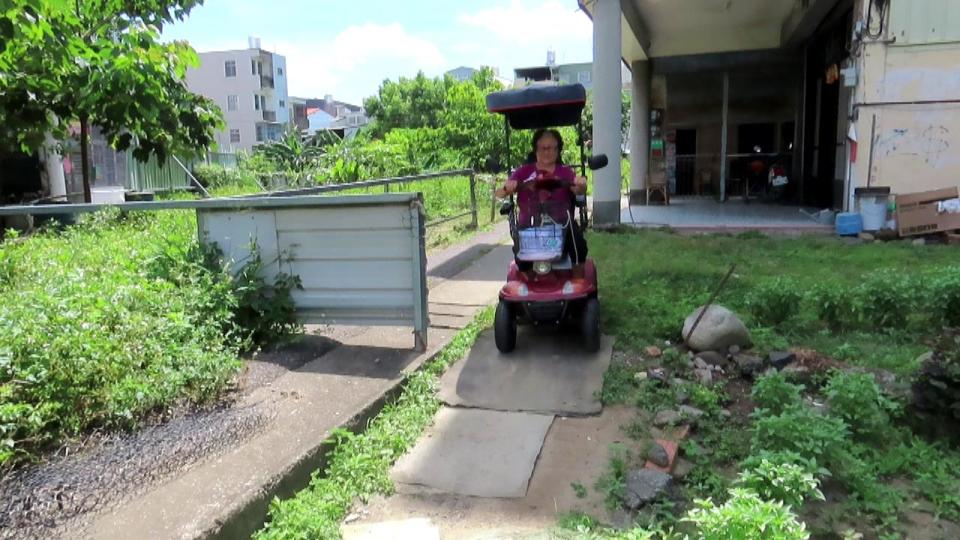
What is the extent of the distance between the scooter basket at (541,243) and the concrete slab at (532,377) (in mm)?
817

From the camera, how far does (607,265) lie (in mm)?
8320

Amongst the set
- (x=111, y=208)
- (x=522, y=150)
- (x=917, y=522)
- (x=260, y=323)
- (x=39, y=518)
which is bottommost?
(x=917, y=522)

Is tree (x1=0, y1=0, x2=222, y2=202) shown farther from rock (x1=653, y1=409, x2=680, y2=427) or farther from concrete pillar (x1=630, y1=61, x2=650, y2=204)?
concrete pillar (x1=630, y1=61, x2=650, y2=204)

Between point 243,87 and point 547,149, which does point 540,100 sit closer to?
point 547,149

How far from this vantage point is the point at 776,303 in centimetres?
545

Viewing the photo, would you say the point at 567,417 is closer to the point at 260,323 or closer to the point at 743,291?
the point at 260,323

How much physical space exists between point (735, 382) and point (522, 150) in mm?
17100

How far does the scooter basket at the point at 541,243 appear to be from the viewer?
16.2 ft

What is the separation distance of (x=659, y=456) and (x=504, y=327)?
6.18 feet

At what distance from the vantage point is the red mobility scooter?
4957 mm

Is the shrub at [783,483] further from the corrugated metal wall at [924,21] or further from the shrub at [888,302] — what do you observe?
the corrugated metal wall at [924,21]

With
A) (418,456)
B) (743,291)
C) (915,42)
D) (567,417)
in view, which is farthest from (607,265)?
(915,42)

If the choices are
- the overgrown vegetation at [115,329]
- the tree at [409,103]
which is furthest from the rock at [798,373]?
the tree at [409,103]

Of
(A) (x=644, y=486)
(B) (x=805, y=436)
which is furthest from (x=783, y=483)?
(A) (x=644, y=486)
